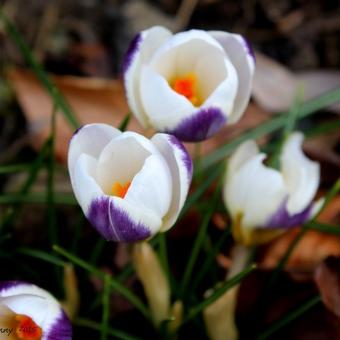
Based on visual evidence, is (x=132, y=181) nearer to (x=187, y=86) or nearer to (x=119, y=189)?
(x=119, y=189)

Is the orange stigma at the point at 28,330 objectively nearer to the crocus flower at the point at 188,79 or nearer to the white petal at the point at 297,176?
the crocus flower at the point at 188,79

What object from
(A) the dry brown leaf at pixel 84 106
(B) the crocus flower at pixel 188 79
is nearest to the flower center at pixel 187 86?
(B) the crocus flower at pixel 188 79

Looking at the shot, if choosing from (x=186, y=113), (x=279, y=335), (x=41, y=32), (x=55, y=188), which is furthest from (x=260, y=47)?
(x=186, y=113)

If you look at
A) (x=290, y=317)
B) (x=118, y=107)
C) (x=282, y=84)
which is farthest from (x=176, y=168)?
(x=282, y=84)

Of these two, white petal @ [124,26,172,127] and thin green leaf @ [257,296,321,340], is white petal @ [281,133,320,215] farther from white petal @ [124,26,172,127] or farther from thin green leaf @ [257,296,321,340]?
white petal @ [124,26,172,127]

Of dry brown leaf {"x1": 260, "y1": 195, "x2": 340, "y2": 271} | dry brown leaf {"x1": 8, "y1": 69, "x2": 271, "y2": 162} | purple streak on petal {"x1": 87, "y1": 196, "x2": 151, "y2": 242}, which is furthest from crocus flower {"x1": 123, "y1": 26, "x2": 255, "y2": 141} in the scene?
dry brown leaf {"x1": 8, "y1": 69, "x2": 271, "y2": 162}

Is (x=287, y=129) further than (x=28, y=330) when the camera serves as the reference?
Yes

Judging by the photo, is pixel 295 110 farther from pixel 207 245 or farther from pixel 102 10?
pixel 102 10
